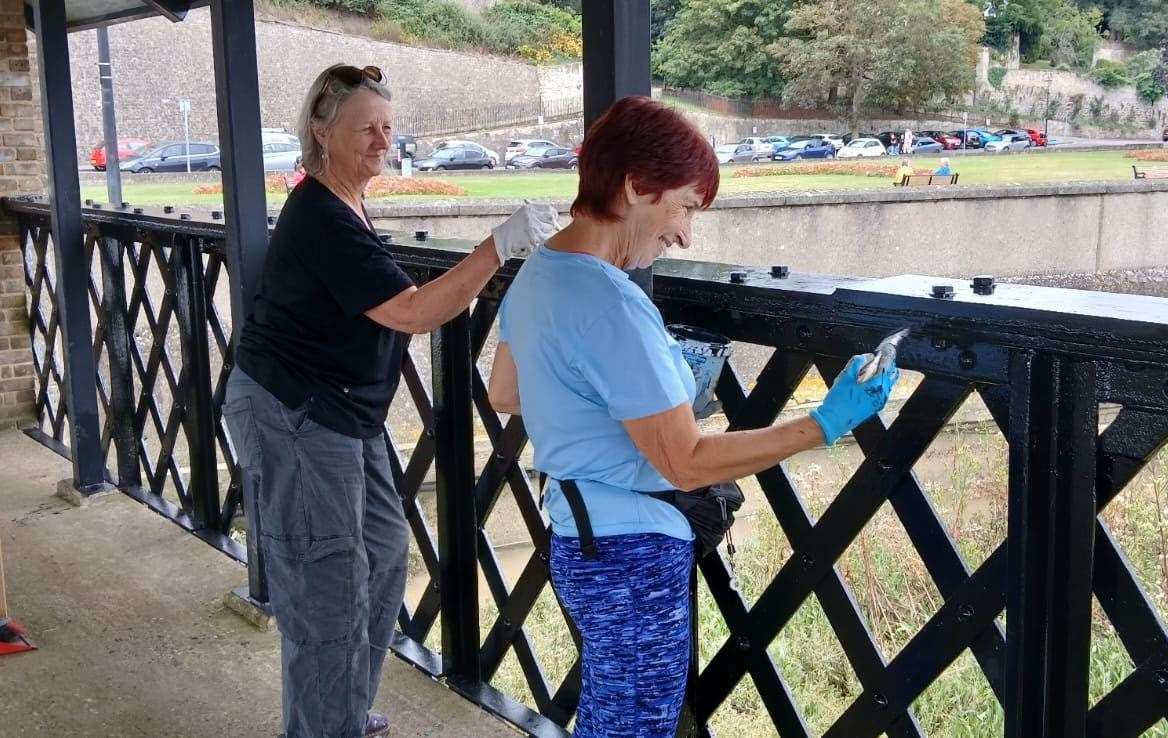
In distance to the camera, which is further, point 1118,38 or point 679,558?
point 1118,38

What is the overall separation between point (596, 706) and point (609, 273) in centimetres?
66

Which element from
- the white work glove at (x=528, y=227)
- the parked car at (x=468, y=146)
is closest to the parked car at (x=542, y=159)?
the parked car at (x=468, y=146)

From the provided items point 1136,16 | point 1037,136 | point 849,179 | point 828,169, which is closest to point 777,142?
point 828,169

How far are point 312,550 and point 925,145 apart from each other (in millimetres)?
33653

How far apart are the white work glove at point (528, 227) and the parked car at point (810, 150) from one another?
112 feet

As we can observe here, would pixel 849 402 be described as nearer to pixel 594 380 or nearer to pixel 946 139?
pixel 594 380

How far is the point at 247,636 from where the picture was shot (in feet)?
10.9

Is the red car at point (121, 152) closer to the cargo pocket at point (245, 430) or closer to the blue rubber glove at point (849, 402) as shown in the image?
the cargo pocket at point (245, 430)

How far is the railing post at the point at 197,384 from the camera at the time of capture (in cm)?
393

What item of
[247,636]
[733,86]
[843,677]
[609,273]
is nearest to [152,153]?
[733,86]

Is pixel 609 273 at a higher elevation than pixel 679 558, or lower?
higher

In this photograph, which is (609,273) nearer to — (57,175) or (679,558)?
(679,558)

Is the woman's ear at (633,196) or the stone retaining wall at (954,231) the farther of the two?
the stone retaining wall at (954,231)

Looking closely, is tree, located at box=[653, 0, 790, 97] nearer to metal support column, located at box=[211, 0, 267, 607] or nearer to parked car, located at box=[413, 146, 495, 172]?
parked car, located at box=[413, 146, 495, 172]
